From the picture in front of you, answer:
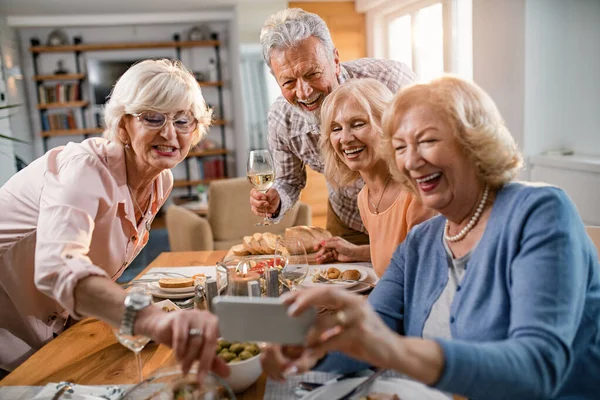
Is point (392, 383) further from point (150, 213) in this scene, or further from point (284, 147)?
point (284, 147)

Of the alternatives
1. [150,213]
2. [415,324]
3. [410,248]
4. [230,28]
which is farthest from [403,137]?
[230,28]

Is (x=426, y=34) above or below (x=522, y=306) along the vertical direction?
A: above

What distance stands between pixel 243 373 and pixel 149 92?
875mm

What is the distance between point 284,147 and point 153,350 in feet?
5.10

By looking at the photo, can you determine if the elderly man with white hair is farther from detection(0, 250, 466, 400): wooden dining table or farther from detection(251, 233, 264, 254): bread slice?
detection(0, 250, 466, 400): wooden dining table

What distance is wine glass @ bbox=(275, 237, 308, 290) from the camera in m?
1.66

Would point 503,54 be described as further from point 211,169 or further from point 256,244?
point 211,169

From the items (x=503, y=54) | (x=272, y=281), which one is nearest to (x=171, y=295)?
(x=272, y=281)

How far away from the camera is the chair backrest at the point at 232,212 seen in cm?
450

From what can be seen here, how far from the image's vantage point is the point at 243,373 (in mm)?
1160

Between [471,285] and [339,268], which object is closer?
[471,285]

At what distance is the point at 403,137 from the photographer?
1277mm

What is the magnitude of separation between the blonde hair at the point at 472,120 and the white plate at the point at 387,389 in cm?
50

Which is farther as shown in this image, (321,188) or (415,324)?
(321,188)
